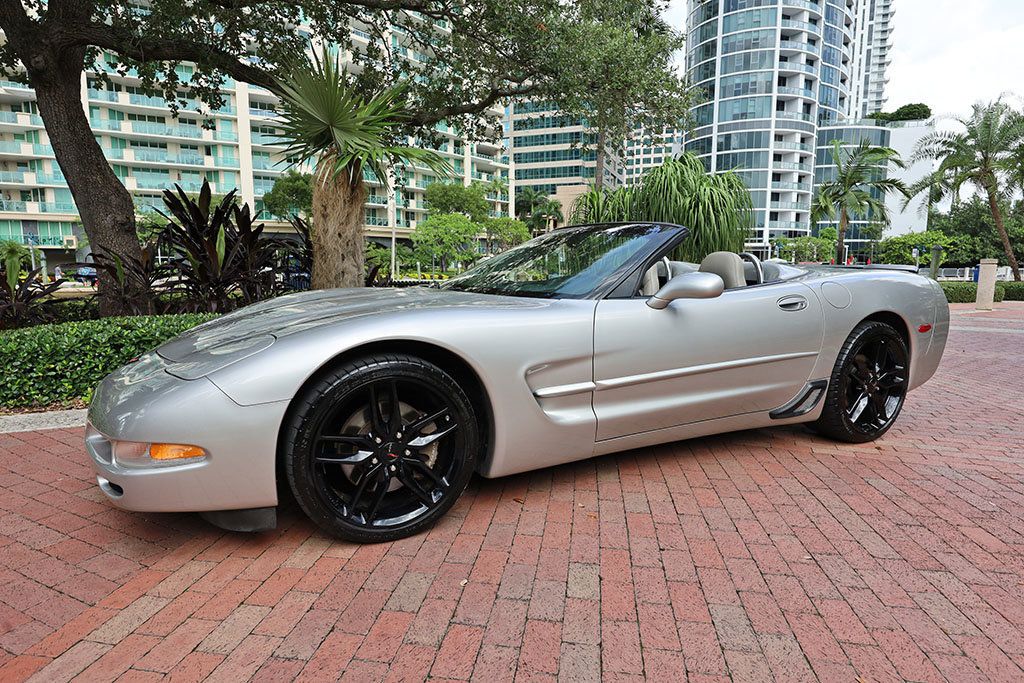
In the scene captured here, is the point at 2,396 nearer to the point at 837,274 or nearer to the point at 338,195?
the point at 338,195

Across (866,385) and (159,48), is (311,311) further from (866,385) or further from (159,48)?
(159,48)

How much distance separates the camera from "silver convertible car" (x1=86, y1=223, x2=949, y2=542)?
206cm

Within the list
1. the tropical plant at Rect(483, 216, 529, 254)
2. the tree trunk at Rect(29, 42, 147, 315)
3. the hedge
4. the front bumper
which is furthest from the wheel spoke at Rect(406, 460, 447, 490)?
the tropical plant at Rect(483, 216, 529, 254)

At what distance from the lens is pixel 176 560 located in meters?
2.25

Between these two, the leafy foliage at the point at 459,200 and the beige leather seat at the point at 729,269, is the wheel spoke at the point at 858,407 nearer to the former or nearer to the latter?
the beige leather seat at the point at 729,269

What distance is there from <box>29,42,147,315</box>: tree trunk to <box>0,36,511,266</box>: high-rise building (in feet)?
131

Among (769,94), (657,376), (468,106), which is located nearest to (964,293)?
(468,106)

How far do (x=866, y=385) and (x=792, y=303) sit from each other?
0.85 m

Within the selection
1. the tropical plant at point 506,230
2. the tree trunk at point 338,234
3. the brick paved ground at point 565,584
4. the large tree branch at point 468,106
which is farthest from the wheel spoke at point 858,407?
the tropical plant at point 506,230

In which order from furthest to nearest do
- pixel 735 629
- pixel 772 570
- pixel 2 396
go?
pixel 2 396 → pixel 772 570 → pixel 735 629

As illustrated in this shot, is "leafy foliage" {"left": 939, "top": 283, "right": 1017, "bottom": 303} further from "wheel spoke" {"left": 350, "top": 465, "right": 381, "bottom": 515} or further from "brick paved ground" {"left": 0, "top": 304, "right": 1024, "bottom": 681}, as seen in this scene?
"wheel spoke" {"left": 350, "top": 465, "right": 381, "bottom": 515}

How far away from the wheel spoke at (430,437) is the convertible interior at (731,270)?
1.26m

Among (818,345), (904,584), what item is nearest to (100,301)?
(818,345)

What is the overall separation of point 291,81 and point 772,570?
4933 millimetres
